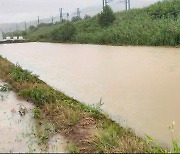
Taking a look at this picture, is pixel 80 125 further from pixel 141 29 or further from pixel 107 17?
pixel 107 17

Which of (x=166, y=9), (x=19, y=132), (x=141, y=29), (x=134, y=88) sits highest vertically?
(x=166, y=9)

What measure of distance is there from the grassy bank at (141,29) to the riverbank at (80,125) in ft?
42.3

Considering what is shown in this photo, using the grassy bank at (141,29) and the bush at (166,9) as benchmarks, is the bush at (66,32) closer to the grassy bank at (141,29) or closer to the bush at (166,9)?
the grassy bank at (141,29)

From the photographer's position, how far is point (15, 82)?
9805 millimetres

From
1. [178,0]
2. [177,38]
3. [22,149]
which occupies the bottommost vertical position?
[22,149]

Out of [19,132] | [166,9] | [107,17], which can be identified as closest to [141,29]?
[166,9]

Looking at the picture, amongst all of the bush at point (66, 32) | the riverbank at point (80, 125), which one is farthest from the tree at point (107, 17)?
the riverbank at point (80, 125)

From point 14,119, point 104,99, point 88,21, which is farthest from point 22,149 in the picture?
point 88,21

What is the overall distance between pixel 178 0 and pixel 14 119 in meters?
24.1

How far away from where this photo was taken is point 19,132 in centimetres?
556

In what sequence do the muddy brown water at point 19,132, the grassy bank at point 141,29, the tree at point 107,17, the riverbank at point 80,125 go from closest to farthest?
the riverbank at point 80,125
the muddy brown water at point 19,132
the grassy bank at point 141,29
the tree at point 107,17

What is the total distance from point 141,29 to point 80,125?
1932cm

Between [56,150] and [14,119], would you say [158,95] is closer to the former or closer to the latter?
[14,119]

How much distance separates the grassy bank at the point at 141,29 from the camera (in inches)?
810
